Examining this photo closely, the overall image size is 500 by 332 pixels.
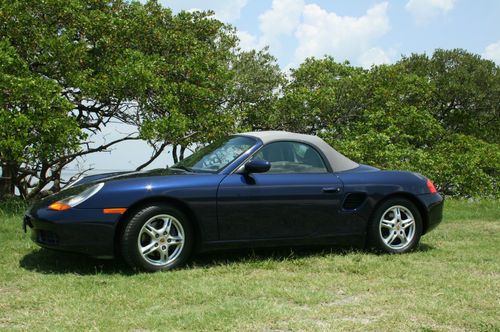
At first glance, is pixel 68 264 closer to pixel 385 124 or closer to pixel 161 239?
pixel 161 239

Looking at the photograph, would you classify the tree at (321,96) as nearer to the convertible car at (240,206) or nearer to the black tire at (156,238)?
the convertible car at (240,206)

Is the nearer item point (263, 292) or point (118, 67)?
point (263, 292)

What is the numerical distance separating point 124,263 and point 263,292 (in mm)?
1820

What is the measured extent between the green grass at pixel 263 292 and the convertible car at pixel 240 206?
0.26 m

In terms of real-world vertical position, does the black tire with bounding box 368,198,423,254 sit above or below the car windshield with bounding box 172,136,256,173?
below

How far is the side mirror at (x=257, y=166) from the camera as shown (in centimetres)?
574

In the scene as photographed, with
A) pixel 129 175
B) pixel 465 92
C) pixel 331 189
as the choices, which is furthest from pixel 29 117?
pixel 465 92

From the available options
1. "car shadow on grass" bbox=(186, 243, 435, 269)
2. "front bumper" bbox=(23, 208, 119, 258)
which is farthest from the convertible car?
"car shadow on grass" bbox=(186, 243, 435, 269)

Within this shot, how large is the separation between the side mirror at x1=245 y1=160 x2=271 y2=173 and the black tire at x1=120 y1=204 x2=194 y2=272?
798 mm

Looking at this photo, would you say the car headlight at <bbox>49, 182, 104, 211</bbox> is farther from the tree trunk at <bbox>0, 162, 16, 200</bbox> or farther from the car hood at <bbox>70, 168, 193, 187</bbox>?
the tree trunk at <bbox>0, 162, 16, 200</bbox>

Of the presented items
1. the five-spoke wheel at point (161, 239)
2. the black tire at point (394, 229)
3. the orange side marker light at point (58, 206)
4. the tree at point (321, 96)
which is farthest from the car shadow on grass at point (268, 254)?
the tree at point (321, 96)

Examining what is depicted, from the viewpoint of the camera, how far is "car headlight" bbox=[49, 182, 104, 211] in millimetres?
5371

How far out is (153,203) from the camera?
5496 mm

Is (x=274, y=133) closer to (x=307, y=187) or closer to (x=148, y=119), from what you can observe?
(x=307, y=187)
